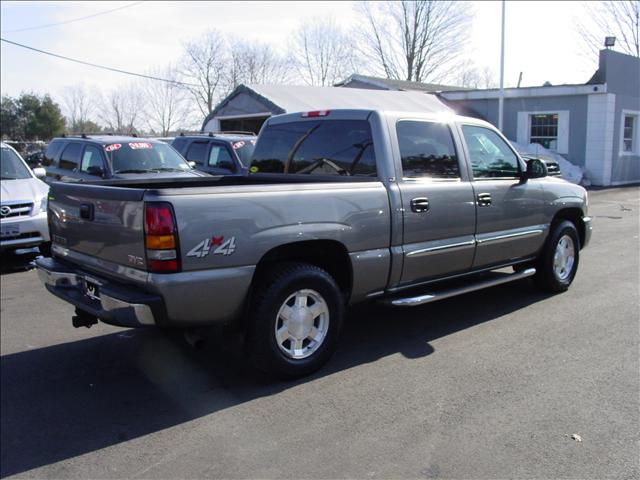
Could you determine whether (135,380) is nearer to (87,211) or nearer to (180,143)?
(87,211)

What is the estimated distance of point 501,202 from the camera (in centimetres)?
577

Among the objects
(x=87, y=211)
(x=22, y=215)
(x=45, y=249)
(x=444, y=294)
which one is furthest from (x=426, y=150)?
(x=45, y=249)

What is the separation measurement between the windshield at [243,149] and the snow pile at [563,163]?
11509 millimetres

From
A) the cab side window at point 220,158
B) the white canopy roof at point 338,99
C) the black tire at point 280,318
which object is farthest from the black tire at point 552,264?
the white canopy roof at point 338,99

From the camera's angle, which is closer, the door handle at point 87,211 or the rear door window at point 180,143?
the door handle at point 87,211

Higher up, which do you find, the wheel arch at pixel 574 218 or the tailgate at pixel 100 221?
the tailgate at pixel 100 221

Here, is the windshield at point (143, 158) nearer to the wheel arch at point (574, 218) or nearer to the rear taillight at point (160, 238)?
the wheel arch at point (574, 218)

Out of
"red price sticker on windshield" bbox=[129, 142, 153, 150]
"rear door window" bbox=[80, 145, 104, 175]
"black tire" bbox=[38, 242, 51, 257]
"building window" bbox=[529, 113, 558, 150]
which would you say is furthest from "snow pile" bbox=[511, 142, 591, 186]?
"black tire" bbox=[38, 242, 51, 257]

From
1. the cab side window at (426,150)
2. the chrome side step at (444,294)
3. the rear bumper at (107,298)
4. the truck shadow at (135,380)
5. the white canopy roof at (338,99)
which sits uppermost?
the white canopy roof at (338,99)

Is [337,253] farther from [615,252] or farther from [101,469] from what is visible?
[615,252]

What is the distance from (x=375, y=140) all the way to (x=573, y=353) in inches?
93.2

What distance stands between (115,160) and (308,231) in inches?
272

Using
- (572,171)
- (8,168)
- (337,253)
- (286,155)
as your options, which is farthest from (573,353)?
(572,171)

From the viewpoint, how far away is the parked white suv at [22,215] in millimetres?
8406
